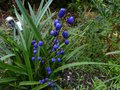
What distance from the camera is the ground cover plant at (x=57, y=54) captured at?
2.82 meters

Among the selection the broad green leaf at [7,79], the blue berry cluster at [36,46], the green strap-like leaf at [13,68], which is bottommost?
the broad green leaf at [7,79]

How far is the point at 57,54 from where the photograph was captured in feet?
9.44

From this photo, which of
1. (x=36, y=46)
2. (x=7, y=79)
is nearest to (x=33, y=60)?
(x=36, y=46)

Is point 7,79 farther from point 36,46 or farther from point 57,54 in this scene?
point 57,54

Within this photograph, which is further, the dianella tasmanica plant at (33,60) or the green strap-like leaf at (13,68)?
the dianella tasmanica plant at (33,60)

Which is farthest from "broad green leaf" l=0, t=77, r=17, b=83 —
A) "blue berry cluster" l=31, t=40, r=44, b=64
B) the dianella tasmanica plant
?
"blue berry cluster" l=31, t=40, r=44, b=64

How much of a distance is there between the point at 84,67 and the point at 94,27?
1.48ft

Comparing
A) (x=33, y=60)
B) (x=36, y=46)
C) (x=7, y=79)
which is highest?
(x=36, y=46)

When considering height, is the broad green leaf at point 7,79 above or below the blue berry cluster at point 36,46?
below

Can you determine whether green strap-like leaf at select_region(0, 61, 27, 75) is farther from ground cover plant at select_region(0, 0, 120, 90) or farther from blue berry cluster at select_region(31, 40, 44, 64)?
blue berry cluster at select_region(31, 40, 44, 64)

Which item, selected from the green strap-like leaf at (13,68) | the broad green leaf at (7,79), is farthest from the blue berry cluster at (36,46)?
the broad green leaf at (7,79)

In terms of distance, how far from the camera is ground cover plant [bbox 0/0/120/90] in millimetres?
2816

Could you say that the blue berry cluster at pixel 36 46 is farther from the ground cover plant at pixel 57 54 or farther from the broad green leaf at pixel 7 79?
the broad green leaf at pixel 7 79

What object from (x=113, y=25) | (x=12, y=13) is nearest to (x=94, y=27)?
(x=113, y=25)
